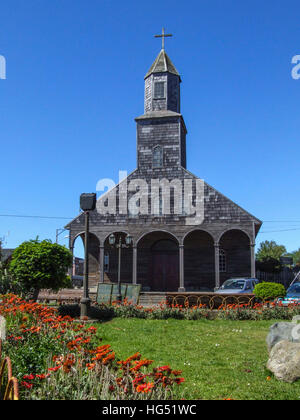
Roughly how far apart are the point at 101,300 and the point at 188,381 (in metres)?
12.0

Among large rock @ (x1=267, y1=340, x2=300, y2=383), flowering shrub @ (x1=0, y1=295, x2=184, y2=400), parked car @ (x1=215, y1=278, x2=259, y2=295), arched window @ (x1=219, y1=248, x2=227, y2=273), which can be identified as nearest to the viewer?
flowering shrub @ (x1=0, y1=295, x2=184, y2=400)

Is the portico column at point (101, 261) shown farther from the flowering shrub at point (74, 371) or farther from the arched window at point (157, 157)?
the flowering shrub at point (74, 371)

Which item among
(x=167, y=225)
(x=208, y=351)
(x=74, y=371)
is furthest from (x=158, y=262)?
(x=74, y=371)

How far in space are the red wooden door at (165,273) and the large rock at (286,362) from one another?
2379 cm

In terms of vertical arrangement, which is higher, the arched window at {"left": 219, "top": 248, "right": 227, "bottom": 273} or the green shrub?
the arched window at {"left": 219, "top": 248, "right": 227, "bottom": 273}

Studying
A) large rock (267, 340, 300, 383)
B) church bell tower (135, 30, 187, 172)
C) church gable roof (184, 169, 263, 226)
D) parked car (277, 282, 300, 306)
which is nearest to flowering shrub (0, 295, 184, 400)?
large rock (267, 340, 300, 383)

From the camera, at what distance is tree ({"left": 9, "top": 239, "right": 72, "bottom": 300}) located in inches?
607

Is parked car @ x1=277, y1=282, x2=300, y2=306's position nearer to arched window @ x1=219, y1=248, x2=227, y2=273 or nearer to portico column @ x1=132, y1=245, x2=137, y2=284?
arched window @ x1=219, y1=248, x2=227, y2=273

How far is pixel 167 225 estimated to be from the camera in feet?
95.2

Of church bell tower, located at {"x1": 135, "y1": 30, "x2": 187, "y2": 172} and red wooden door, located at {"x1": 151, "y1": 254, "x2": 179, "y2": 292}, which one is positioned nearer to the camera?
red wooden door, located at {"x1": 151, "y1": 254, "x2": 179, "y2": 292}

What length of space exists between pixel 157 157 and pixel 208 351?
76.8 ft

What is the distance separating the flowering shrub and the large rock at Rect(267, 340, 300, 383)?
179 centimetres
